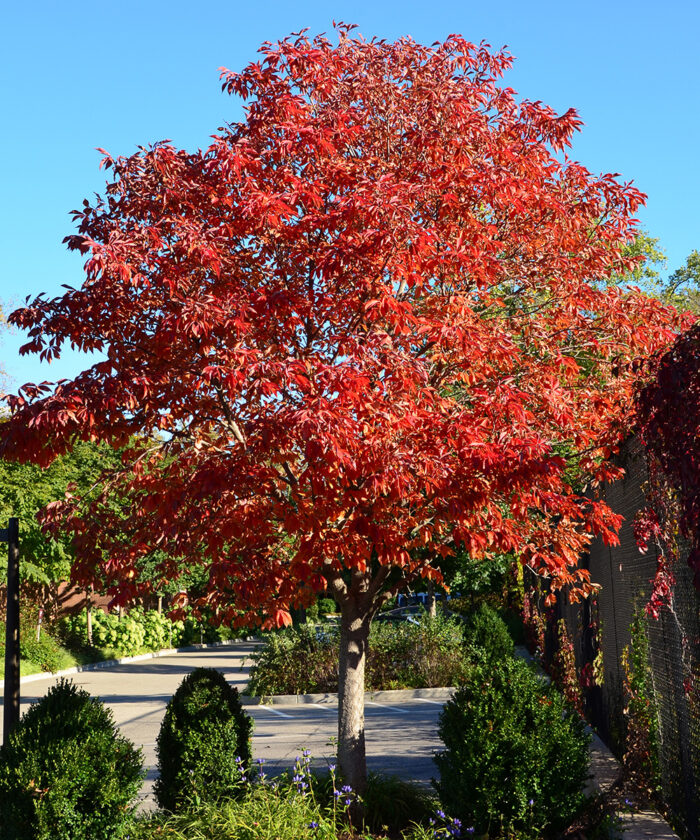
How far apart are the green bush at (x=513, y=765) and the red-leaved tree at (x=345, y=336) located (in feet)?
4.18

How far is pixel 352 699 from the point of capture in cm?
805

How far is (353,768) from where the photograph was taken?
784 centimetres

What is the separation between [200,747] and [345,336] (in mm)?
3682

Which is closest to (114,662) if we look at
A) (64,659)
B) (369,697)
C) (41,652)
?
(64,659)

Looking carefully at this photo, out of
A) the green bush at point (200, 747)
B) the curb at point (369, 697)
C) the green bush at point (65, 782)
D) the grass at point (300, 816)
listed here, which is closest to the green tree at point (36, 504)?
the curb at point (369, 697)

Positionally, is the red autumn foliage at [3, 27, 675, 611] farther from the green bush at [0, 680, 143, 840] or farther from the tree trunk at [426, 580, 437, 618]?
the tree trunk at [426, 580, 437, 618]

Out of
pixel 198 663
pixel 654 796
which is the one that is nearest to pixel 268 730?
pixel 654 796

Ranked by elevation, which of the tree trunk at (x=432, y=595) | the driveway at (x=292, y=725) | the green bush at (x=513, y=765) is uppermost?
the tree trunk at (x=432, y=595)

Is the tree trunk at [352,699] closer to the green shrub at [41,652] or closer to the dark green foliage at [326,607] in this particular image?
the green shrub at [41,652]

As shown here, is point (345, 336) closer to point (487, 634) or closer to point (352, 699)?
point (352, 699)

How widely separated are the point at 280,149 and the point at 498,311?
2947 millimetres

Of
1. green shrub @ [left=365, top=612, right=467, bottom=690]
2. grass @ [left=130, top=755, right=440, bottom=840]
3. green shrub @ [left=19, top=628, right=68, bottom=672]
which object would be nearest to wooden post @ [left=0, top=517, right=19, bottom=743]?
grass @ [left=130, top=755, right=440, bottom=840]

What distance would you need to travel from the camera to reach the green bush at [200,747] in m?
7.39

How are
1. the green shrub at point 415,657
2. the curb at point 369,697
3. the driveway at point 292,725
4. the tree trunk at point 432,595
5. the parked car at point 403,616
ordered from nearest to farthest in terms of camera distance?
the driveway at point 292,725 → the curb at point 369,697 → the green shrub at point 415,657 → the tree trunk at point 432,595 → the parked car at point 403,616
